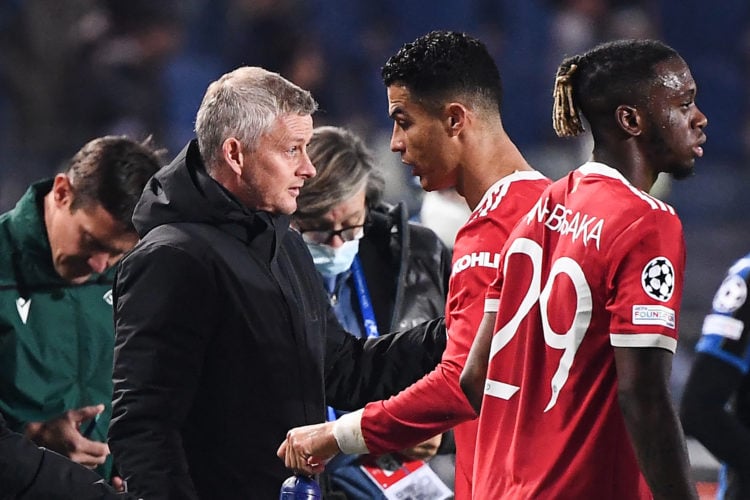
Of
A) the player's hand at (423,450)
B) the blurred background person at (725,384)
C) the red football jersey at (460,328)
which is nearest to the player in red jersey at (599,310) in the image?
the red football jersey at (460,328)

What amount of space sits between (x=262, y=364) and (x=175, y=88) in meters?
6.96

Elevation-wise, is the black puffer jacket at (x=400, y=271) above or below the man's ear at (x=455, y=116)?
below

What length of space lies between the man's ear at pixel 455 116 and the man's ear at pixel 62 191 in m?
1.41

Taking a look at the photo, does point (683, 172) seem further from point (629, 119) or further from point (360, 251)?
point (360, 251)

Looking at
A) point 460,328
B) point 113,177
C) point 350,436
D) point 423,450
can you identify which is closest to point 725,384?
point 423,450

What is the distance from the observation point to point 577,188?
9.68ft

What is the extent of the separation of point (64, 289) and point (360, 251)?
39.6 inches

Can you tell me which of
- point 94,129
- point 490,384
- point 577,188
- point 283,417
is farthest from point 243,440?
point 94,129

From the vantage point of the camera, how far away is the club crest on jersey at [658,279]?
8.99 ft

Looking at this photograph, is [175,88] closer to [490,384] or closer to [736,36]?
[736,36]

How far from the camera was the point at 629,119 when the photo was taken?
2.97m

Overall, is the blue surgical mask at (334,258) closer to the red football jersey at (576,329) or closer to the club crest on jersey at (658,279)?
the red football jersey at (576,329)

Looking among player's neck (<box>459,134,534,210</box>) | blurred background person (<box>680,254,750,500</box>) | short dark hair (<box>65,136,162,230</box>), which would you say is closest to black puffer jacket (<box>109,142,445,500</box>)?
player's neck (<box>459,134,534,210</box>)

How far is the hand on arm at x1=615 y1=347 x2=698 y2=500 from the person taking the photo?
8.84 feet
